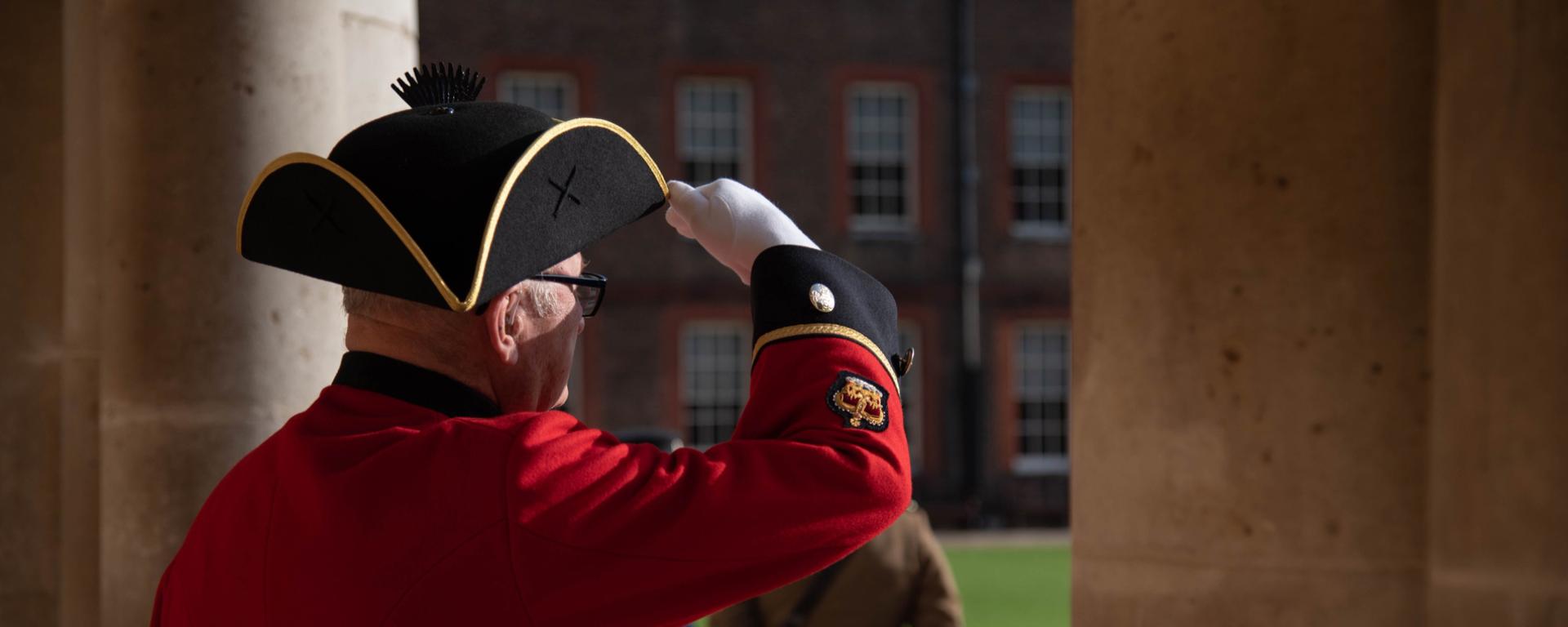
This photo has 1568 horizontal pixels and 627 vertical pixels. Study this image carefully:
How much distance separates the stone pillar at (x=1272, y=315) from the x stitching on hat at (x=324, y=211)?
4.78 feet

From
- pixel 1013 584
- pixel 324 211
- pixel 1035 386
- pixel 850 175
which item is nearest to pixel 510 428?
pixel 324 211

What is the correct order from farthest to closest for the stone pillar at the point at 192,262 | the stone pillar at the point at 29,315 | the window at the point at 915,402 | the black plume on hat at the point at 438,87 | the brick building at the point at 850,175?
the window at the point at 915,402
the brick building at the point at 850,175
the stone pillar at the point at 29,315
the stone pillar at the point at 192,262
the black plume on hat at the point at 438,87

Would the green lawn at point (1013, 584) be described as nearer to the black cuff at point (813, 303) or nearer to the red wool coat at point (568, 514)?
the black cuff at point (813, 303)

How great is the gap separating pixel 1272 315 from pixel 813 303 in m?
1.13

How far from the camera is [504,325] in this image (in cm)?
186

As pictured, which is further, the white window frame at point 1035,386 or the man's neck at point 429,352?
the white window frame at point 1035,386

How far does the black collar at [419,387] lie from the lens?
1848 millimetres

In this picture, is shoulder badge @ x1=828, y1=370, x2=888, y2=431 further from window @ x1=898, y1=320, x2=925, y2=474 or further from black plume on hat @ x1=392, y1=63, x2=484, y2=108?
window @ x1=898, y1=320, x2=925, y2=474

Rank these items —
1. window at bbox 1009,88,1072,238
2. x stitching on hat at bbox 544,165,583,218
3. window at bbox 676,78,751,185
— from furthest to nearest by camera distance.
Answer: window at bbox 1009,88,1072,238
window at bbox 676,78,751,185
x stitching on hat at bbox 544,165,583,218

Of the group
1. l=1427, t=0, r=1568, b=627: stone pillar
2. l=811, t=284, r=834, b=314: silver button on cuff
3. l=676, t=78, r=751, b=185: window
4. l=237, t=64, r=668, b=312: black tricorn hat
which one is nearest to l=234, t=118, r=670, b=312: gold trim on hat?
l=237, t=64, r=668, b=312: black tricorn hat

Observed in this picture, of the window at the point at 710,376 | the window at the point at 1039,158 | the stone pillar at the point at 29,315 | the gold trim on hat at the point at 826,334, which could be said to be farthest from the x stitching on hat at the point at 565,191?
Result: the window at the point at 1039,158

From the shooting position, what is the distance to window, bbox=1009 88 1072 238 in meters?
21.8

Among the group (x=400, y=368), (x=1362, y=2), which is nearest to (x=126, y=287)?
(x=400, y=368)

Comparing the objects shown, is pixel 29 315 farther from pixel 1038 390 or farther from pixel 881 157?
pixel 1038 390
